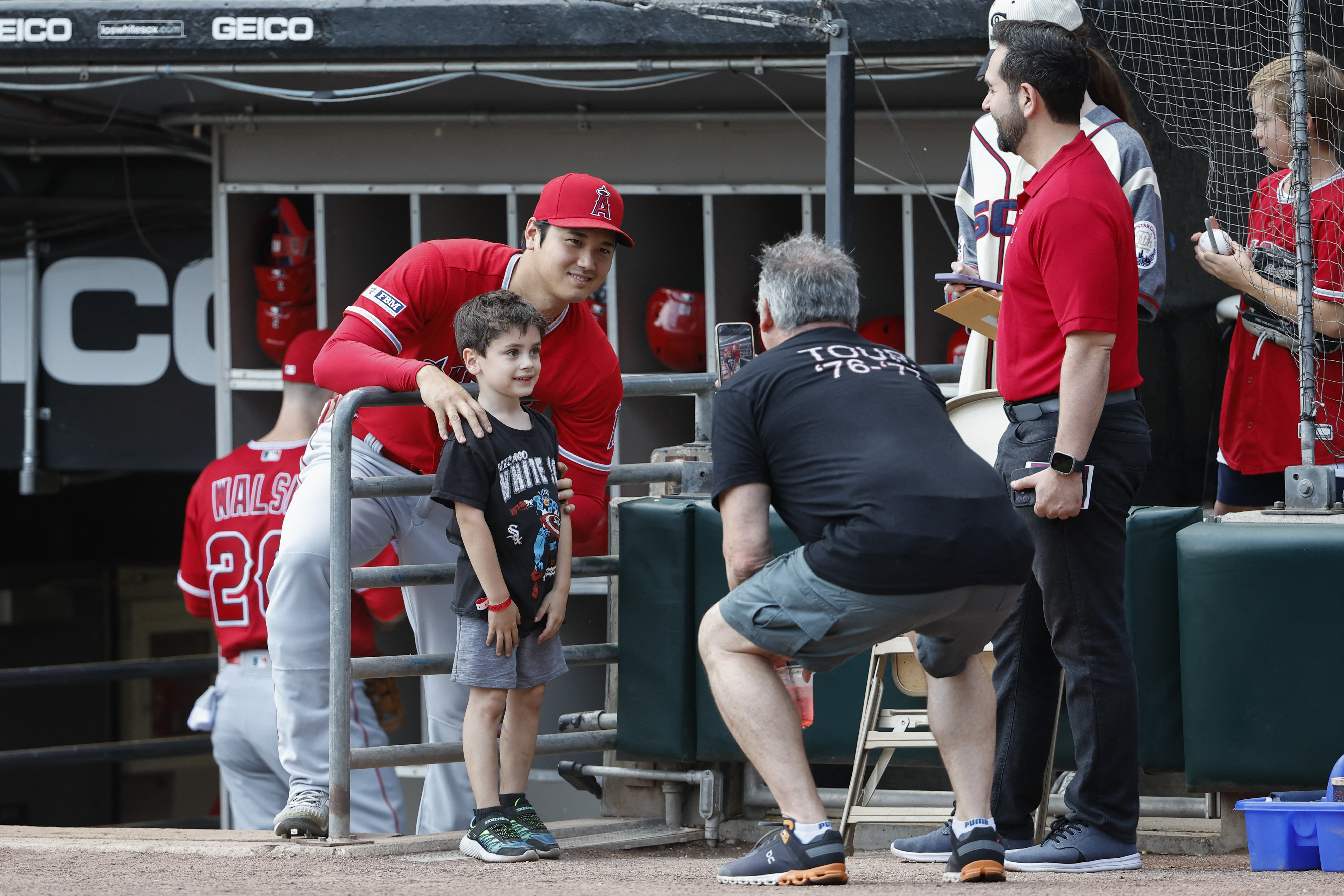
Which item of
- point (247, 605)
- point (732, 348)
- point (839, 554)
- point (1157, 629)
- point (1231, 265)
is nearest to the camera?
point (839, 554)

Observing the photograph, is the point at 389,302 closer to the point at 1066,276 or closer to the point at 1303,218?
the point at 1066,276

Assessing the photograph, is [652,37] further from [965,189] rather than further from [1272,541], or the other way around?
[1272,541]

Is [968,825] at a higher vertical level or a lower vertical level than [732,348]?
lower

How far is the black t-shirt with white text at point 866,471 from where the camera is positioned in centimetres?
302

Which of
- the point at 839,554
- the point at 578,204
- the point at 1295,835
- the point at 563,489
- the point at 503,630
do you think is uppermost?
the point at 578,204

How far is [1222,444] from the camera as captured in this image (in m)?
4.62

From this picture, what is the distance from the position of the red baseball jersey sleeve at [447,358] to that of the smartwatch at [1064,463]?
1.46 metres

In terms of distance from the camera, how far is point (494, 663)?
3.85 metres

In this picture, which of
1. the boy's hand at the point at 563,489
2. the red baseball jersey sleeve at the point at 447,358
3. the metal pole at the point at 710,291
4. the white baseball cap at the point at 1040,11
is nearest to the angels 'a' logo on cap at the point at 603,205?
the red baseball jersey sleeve at the point at 447,358

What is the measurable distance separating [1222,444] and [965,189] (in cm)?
115

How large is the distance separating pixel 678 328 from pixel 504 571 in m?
3.05

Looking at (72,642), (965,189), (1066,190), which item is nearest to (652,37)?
(965,189)

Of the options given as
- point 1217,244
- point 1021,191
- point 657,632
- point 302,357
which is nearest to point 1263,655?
point 1217,244

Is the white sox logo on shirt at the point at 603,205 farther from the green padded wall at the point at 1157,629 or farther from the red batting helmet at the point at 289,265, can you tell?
the red batting helmet at the point at 289,265
